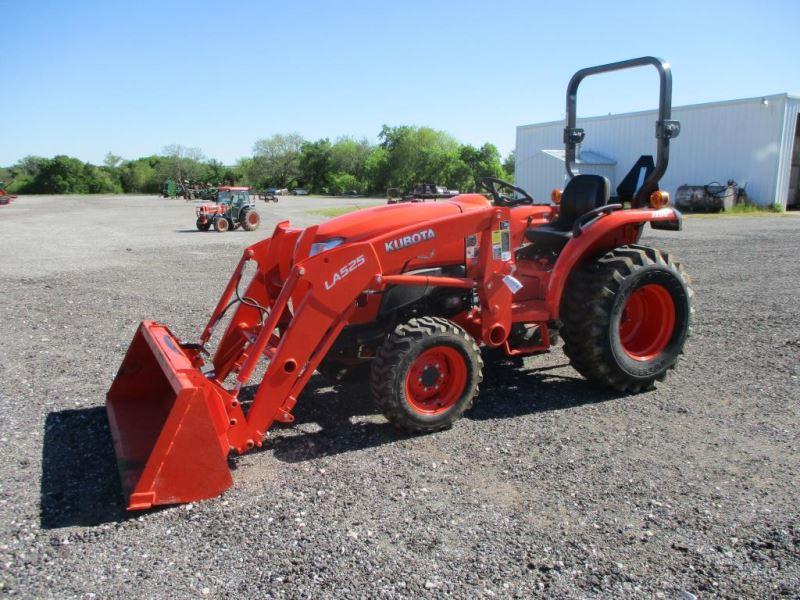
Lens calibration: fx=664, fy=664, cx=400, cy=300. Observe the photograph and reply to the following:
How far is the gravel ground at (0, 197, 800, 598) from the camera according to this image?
2768mm

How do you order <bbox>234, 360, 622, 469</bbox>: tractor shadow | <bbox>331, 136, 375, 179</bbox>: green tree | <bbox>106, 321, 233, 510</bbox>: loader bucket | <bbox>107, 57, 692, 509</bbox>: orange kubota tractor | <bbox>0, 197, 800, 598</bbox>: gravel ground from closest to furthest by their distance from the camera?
<bbox>0, 197, 800, 598</bbox>: gravel ground
<bbox>106, 321, 233, 510</bbox>: loader bucket
<bbox>107, 57, 692, 509</bbox>: orange kubota tractor
<bbox>234, 360, 622, 469</bbox>: tractor shadow
<bbox>331, 136, 375, 179</bbox>: green tree

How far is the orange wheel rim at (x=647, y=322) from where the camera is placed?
514cm

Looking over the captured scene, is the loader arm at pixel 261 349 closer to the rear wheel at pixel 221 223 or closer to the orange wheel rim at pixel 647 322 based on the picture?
the orange wheel rim at pixel 647 322

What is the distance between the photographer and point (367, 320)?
14.4 ft

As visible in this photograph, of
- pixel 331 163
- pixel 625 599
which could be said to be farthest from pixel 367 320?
pixel 331 163

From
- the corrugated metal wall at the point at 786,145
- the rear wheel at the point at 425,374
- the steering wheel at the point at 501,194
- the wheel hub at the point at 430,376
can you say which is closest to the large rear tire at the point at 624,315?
the steering wheel at the point at 501,194

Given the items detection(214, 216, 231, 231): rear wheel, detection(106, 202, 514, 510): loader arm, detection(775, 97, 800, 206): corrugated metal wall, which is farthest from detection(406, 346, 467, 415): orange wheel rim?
detection(775, 97, 800, 206): corrugated metal wall

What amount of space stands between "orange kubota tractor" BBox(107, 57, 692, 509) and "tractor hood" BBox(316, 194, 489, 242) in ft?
0.04

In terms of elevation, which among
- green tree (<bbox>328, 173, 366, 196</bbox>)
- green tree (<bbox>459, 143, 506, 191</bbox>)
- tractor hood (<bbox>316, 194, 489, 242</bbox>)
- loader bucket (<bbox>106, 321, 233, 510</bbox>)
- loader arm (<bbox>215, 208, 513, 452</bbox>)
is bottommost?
loader bucket (<bbox>106, 321, 233, 510</bbox>)

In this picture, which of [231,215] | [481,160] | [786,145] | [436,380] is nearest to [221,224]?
[231,215]

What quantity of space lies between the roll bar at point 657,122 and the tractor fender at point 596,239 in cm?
21

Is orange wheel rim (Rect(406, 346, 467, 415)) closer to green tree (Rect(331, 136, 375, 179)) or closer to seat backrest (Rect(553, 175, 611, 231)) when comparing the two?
seat backrest (Rect(553, 175, 611, 231))

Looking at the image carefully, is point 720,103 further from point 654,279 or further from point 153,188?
point 153,188

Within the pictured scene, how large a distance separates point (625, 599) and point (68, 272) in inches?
434
